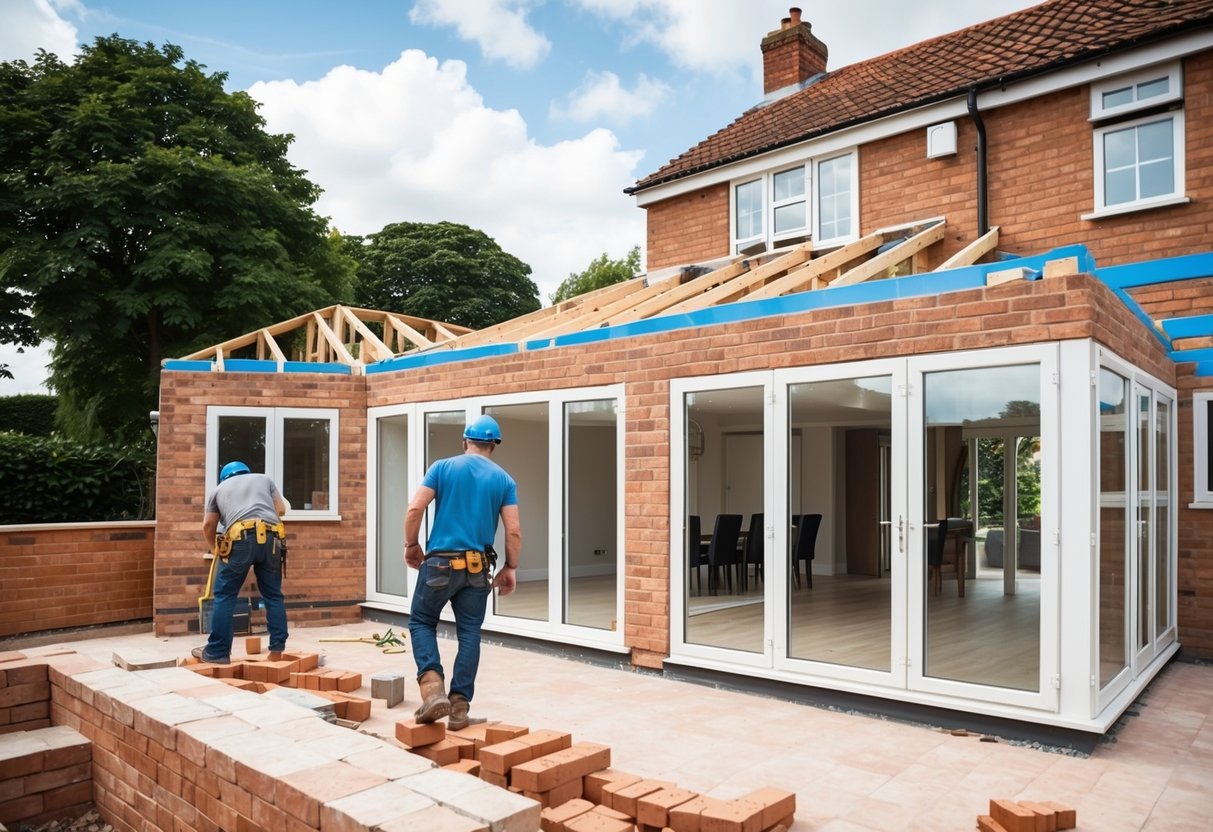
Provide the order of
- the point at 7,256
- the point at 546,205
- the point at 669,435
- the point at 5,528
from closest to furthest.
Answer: the point at 669,435, the point at 5,528, the point at 7,256, the point at 546,205

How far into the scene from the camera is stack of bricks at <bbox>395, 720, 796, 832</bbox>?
11.5 feet

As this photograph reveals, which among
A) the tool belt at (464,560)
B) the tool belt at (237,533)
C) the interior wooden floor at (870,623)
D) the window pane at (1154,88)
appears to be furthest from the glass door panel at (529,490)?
the window pane at (1154,88)

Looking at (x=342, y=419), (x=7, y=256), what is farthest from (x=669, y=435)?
(x=7, y=256)

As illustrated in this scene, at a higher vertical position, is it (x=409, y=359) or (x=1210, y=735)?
(x=409, y=359)

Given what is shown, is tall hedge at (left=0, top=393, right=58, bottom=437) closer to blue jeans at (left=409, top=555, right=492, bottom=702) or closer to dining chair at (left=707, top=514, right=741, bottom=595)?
dining chair at (left=707, top=514, right=741, bottom=595)

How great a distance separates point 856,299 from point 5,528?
782 cm

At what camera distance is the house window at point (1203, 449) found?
7414 millimetres

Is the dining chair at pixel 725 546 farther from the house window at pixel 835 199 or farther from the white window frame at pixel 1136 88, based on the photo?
the white window frame at pixel 1136 88

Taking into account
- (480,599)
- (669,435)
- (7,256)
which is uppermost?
(7,256)

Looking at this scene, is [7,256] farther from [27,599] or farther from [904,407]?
[904,407]

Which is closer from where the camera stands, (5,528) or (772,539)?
(772,539)

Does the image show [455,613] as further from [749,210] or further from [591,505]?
[749,210]

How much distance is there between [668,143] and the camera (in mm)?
44969


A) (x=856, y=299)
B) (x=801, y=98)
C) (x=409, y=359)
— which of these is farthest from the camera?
(x=801, y=98)
